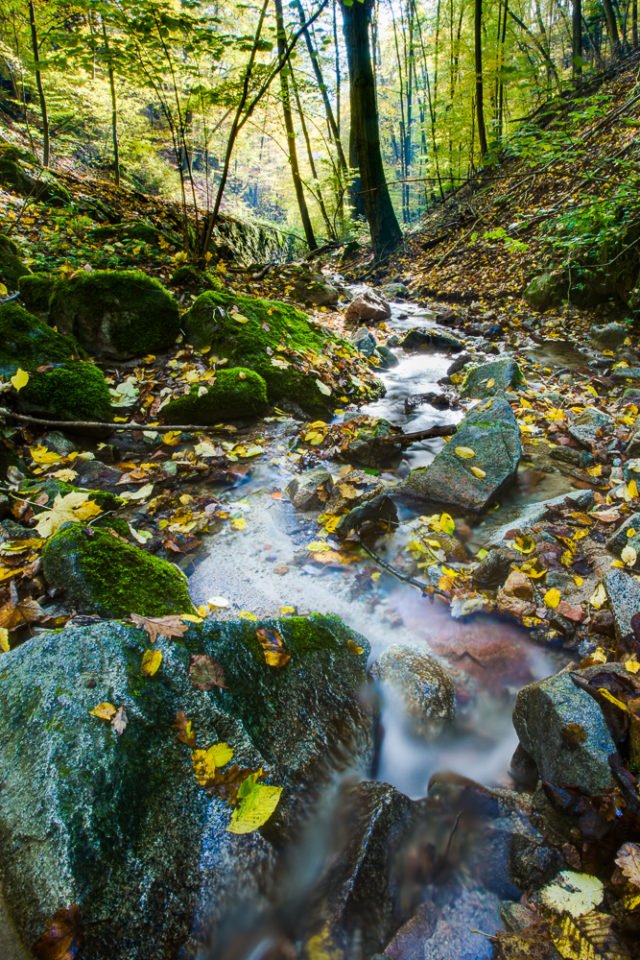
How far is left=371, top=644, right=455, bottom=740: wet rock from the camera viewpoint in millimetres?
2303

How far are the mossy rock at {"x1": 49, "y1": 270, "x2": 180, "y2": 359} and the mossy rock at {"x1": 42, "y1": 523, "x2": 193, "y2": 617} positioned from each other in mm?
3479

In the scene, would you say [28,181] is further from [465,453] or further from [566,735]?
[566,735]

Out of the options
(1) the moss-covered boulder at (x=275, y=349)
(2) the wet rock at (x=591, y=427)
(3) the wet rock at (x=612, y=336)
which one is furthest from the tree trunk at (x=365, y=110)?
(2) the wet rock at (x=591, y=427)

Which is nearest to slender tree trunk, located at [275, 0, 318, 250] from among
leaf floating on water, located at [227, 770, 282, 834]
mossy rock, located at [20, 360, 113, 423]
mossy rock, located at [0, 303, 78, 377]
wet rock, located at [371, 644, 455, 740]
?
mossy rock, located at [0, 303, 78, 377]

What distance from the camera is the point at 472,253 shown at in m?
11.2

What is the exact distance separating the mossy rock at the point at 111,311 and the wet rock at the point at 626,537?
15.8ft

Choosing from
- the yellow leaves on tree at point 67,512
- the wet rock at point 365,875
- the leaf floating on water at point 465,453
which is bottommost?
the wet rock at point 365,875

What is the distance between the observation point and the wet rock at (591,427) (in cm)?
414

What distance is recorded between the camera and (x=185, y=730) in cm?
155

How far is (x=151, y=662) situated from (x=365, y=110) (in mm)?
14848

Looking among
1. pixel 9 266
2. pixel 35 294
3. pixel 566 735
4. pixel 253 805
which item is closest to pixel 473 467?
pixel 566 735

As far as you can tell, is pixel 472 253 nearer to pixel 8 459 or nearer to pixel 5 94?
pixel 8 459

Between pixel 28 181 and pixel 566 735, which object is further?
pixel 28 181

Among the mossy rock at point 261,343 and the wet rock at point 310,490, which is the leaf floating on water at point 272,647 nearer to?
the wet rock at point 310,490
